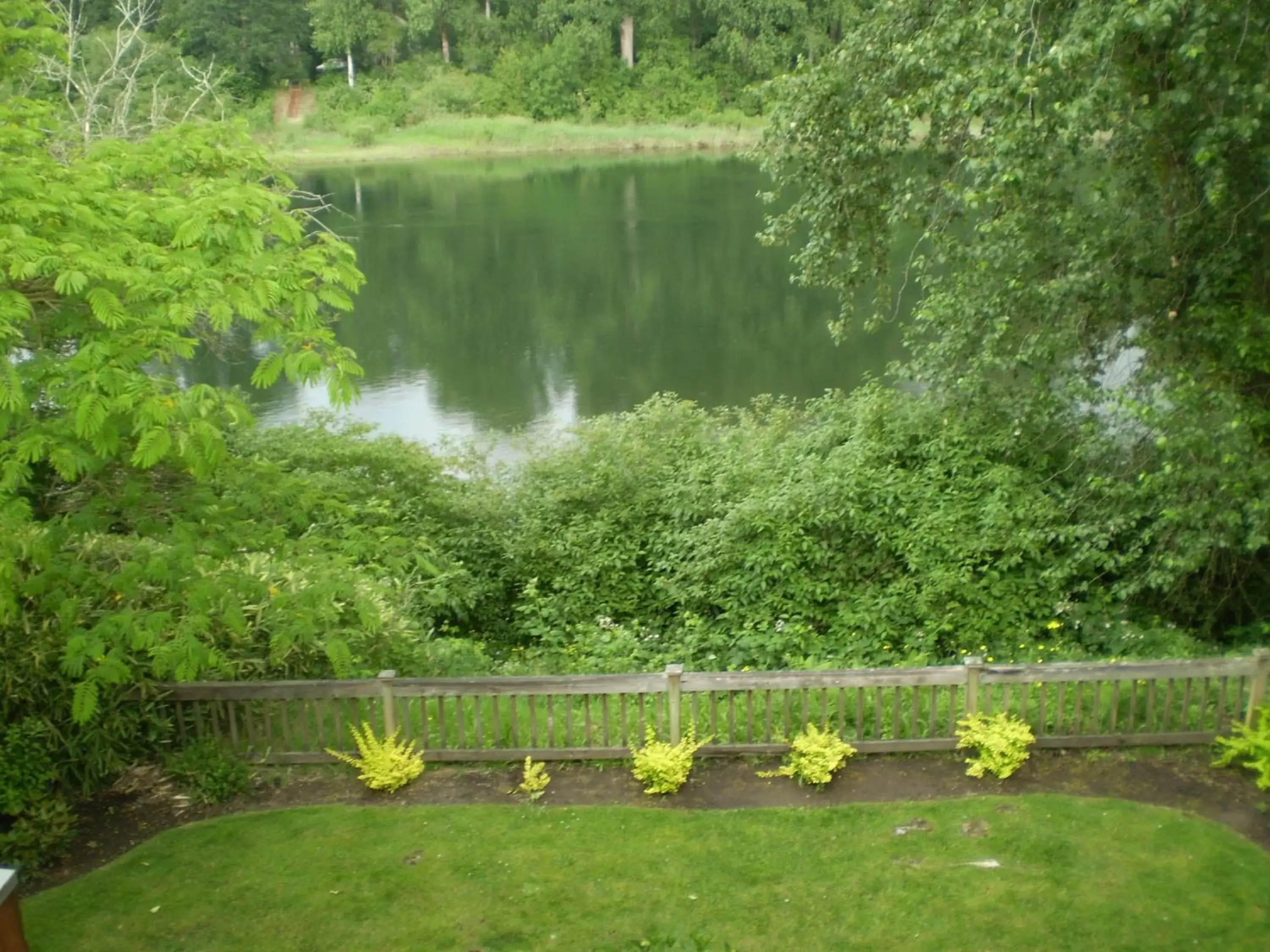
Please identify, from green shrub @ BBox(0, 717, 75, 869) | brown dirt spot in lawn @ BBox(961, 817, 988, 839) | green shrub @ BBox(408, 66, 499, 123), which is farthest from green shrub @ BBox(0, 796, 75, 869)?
green shrub @ BBox(408, 66, 499, 123)

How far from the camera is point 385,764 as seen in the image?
670 centimetres

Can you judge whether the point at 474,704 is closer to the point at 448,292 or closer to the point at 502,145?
the point at 448,292

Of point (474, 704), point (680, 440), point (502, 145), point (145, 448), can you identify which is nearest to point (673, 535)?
point (680, 440)

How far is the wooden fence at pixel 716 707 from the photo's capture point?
22.0 ft

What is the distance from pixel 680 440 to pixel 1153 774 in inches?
258

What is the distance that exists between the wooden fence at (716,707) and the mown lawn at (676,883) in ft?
1.76

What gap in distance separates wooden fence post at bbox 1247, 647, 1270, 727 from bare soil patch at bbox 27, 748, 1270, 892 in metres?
0.37

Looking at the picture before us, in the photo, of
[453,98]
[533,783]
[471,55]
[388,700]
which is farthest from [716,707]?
[471,55]

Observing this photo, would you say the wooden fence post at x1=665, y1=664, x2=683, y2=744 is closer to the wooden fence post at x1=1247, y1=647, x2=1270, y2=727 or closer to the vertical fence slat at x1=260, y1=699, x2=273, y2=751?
the vertical fence slat at x1=260, y1=699, x2=273, y2=751

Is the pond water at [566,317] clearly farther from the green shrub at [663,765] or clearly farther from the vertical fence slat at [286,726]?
the green shrub at [663,765]

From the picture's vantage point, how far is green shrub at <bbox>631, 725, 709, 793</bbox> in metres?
6.55

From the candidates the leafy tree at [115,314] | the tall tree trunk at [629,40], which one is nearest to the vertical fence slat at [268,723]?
the leafy tree at [115,314]

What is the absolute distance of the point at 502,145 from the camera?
53.4 m

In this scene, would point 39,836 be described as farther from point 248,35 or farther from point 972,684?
point 248,35
